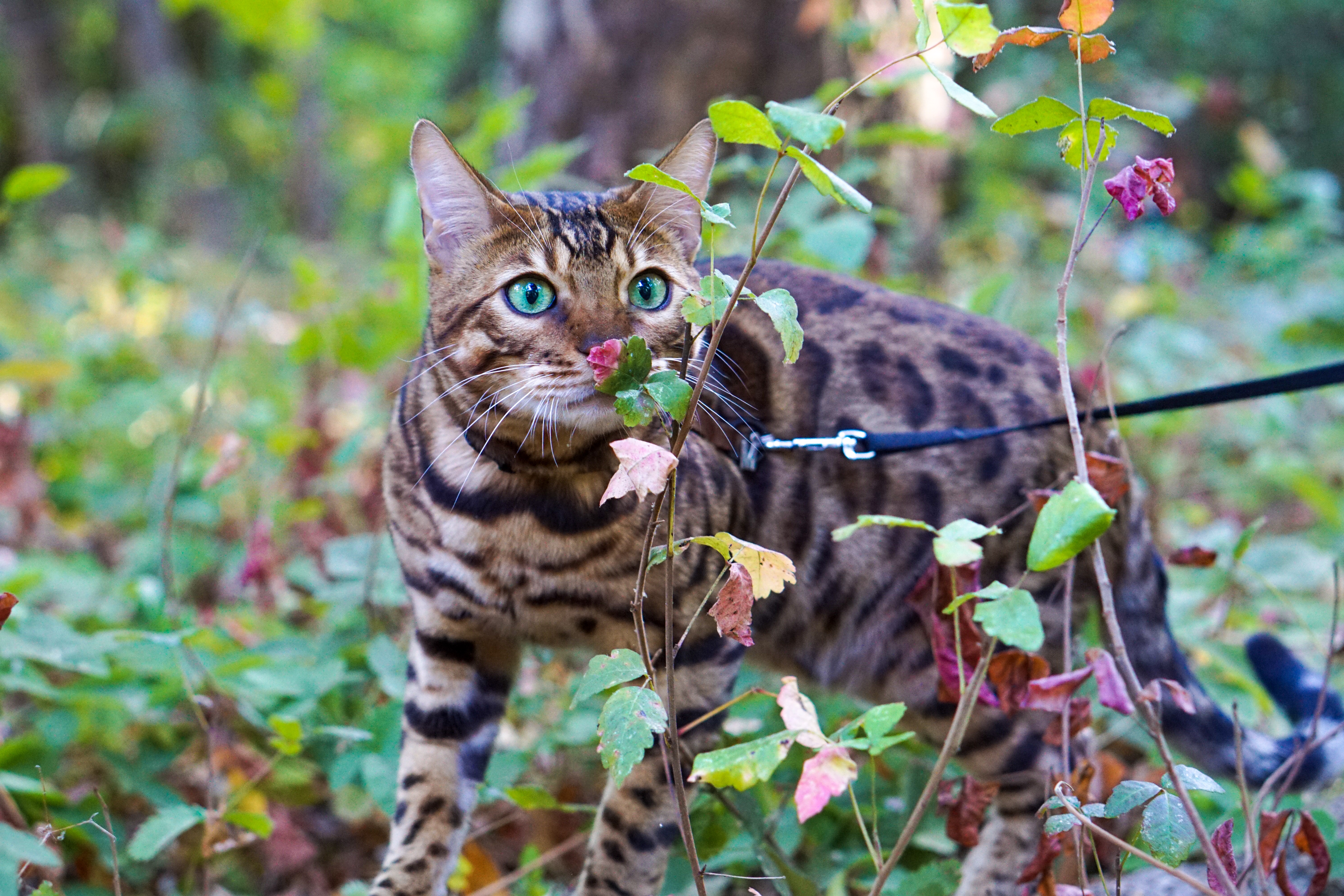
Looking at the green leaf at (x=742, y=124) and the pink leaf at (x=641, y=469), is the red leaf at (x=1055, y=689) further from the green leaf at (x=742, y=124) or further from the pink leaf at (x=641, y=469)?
the green leaf at (x=742, y=124)

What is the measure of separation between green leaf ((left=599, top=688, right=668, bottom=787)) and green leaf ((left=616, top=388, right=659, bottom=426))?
1.19 feet

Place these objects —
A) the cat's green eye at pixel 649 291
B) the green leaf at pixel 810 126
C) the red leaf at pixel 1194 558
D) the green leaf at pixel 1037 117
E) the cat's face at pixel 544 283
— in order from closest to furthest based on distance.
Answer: the green leaf at pixel 810 126
the green leaf at pixel 1037 117
the cat's face at pixel 544 283
the cat's green eye at pixel 649 291
the red leaf at pixel 1194 558

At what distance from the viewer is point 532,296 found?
1919 mm

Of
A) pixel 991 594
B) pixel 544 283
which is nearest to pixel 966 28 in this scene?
pixel 991 594

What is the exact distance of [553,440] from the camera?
Answer: 1921 mm

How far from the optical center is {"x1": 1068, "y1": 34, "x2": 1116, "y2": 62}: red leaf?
1.51 meters

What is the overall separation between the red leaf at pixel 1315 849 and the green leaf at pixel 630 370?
128 centimetres

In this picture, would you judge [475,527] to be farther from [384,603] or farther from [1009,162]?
[1009,162]

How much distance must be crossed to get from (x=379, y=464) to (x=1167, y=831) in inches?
79.2

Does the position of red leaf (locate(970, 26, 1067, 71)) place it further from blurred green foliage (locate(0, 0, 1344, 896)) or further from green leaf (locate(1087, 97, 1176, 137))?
blurred green foliage (locate(0, 0, 1344, 896))

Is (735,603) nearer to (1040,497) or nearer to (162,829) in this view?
(1040,497)

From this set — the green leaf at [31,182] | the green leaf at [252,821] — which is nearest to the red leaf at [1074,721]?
the green leaf at [252,821]

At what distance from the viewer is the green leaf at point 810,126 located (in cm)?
114

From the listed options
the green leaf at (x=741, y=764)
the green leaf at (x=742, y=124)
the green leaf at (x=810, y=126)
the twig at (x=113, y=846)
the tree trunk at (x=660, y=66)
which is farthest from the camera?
the tree trunk at (x=660, y=66)
